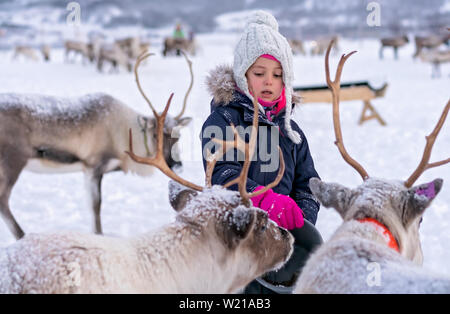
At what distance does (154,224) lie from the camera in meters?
3.63

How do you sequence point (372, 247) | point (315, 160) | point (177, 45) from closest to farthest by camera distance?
point (372, 247)
point (315, 160)
point (177, 45)

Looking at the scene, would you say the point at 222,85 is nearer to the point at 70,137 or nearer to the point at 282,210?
the point at 282,210

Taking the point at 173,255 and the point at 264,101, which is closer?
the point at 173,255

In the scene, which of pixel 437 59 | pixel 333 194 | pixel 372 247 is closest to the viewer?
pixel 372 247

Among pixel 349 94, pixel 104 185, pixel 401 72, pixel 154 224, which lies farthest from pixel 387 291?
pixel 401 72

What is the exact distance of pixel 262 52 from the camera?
80.1 inches

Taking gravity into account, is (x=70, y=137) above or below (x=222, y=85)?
below

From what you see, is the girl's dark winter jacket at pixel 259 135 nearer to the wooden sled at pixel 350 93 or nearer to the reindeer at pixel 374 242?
the reindeer at pixel 374 242

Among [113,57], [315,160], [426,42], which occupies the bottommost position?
[315,160]

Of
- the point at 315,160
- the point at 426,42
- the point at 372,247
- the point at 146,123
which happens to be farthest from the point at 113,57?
the point at 372,247

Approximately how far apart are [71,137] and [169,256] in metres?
2.39

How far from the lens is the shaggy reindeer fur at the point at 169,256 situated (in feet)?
4.11

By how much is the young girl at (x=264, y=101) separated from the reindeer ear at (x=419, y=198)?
0.69m

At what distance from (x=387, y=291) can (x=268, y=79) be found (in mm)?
1216
